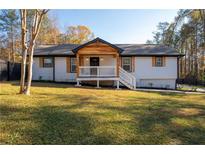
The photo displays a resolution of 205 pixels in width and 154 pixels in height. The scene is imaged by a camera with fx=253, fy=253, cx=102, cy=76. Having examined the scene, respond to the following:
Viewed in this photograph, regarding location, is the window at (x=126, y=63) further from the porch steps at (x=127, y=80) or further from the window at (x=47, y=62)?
the window at (x=47, y=62)

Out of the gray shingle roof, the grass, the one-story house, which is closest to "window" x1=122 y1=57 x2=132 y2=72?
the one-story house

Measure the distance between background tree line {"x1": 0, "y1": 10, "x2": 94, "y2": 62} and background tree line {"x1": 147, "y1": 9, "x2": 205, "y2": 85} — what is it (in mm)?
13920

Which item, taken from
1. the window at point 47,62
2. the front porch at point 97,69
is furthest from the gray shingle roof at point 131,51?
the front porch at point 97,69

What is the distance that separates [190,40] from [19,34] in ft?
86.4

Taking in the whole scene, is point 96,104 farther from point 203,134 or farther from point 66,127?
point 203,134

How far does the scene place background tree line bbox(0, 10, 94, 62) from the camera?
35219 mm

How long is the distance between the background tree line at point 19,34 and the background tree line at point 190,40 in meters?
13.9

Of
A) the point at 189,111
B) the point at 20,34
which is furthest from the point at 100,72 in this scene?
the point at 20,34

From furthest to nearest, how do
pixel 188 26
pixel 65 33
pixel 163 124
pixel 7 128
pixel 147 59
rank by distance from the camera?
pixel 65 33 < pixel 188 26 < pixel 147 59 < pixel 163 124 < pixel 7 128

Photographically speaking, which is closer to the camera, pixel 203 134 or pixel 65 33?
pixel 203 134

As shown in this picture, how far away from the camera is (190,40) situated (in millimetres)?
40219
